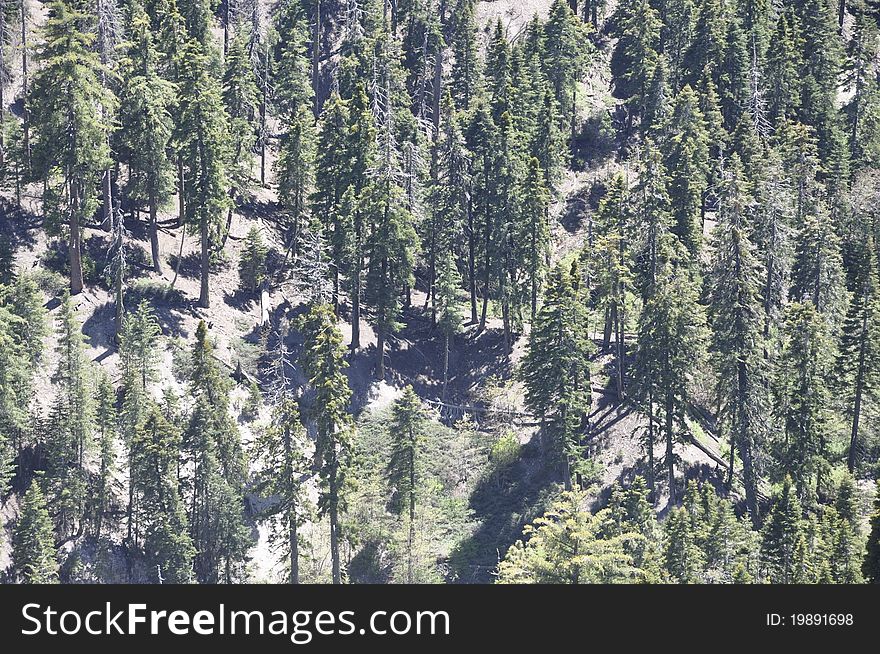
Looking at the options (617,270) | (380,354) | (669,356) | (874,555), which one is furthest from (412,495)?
(874,555)

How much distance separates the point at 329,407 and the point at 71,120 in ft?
73.0

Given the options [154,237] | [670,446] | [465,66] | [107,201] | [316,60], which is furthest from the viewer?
[316,60]

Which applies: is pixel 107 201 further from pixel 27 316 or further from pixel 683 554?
pixel 683 554

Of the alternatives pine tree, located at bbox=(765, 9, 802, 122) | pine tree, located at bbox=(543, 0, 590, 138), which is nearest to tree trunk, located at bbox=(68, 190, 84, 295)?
pine tree, located at bbox=(543, 0, 590, 138)

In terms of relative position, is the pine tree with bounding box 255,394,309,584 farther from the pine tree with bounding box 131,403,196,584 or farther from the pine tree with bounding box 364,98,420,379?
the pine tree with bounding box 364,98,420,379

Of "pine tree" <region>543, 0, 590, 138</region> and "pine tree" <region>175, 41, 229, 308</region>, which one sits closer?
"pine tree" <region>175, 41, 229, 308</region>

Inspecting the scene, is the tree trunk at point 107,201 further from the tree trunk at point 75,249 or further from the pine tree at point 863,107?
the pine tree at point 863,107

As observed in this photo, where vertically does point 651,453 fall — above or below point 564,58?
below

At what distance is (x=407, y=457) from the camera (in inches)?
2324

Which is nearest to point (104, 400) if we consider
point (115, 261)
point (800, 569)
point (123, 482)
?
point (123, 482)

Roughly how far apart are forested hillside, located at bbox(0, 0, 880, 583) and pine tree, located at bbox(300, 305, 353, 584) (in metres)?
0.15

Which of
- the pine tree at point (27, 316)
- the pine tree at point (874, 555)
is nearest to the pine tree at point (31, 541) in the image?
the pine tree at point (27, 316)

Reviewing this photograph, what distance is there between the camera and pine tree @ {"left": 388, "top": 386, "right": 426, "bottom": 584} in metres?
58.8

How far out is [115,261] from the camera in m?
65.6
